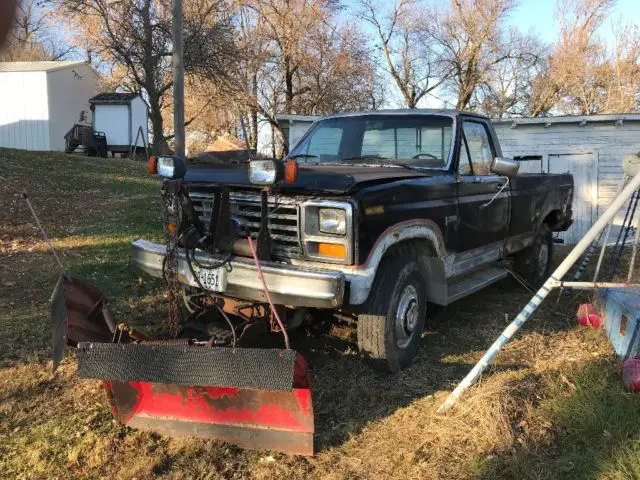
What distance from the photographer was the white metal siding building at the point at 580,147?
1341cm

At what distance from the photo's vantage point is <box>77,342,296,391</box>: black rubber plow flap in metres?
3.01

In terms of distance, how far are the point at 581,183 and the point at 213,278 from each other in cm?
1229

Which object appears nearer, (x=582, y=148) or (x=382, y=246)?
(x=382, y=246)

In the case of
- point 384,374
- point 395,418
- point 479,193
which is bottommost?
point 395,418

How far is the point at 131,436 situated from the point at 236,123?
30.9 metres

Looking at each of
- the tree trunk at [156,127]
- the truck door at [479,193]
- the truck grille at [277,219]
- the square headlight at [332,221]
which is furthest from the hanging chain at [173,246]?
the tree trunk at [156,127]

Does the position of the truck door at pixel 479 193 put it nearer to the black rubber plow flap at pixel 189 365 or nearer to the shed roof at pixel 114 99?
the black rubber plow flap at pixel 189 365

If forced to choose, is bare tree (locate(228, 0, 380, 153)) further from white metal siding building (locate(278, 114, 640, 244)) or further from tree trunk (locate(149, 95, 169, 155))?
white metal siding building (locate(278, 114, 640, 244))

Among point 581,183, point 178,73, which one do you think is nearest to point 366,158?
point 178,73

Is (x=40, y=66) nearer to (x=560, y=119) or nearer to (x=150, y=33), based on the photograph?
(x=150, y=33)

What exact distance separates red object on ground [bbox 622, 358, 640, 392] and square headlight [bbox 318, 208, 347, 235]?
197cm

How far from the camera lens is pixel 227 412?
344 centimetres

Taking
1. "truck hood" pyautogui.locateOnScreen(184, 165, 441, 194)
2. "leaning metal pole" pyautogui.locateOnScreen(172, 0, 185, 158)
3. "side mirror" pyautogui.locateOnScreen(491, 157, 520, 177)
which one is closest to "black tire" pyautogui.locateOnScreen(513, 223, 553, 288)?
"side mirror" pyautogui.locateOnScreen(491, 157, 520, 177)

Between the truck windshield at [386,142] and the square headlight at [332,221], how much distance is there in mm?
1381
